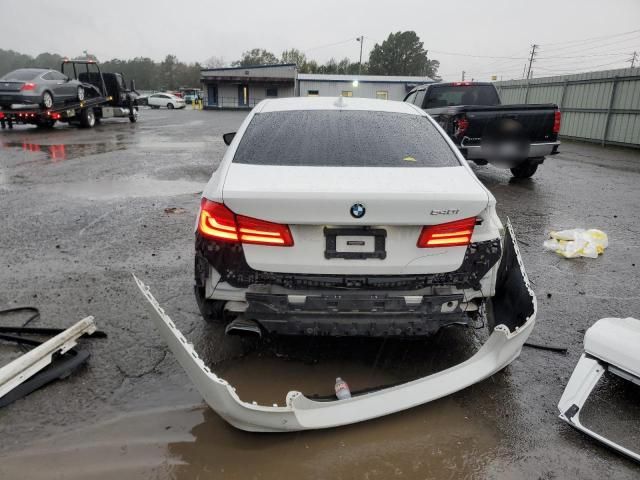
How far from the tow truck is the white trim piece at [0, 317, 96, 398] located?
1601 cm

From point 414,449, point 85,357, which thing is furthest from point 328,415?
point 85,357

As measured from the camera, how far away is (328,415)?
7.48ft

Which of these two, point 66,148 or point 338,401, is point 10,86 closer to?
point 66,148

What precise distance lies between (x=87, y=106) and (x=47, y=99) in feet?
10.1

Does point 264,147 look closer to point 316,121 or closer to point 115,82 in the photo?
point 316,121

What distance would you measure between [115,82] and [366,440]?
23554 mm

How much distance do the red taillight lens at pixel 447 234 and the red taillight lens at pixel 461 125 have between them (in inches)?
250

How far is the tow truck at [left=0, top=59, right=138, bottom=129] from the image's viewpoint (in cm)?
1609

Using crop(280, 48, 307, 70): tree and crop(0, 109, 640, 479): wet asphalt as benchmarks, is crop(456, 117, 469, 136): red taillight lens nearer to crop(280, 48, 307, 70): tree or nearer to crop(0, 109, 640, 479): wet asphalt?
crop(0, 109, 640, 479): wet asphalt

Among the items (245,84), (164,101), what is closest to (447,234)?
(164,101)

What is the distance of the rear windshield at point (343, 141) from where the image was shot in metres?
2.99

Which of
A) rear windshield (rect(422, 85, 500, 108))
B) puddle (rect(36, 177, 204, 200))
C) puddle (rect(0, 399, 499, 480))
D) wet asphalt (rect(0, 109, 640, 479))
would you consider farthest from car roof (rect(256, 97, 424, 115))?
rear windshield (rect(422, 85, 500, 108))

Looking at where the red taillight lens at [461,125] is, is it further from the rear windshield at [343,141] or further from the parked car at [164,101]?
the parked car at [164,101]

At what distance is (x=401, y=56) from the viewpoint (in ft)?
275
